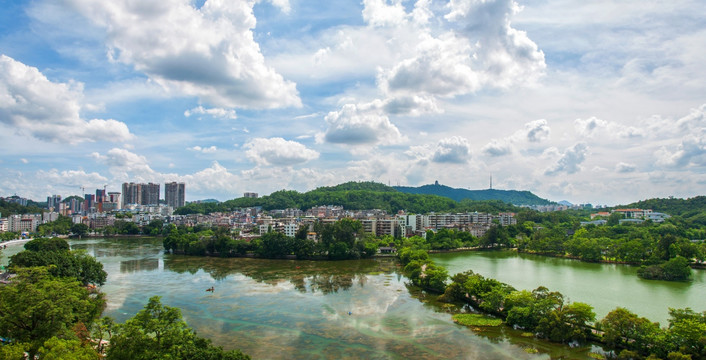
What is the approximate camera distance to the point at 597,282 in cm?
1923

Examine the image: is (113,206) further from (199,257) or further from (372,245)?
(372,245)

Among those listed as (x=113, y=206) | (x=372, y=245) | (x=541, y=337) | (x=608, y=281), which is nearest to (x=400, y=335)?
(x=541, y=337)

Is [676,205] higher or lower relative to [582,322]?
higher

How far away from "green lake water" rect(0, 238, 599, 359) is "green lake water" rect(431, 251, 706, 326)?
15.9ft

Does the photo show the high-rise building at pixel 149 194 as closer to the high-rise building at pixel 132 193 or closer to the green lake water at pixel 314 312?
the high-rise building at pixel 132 193

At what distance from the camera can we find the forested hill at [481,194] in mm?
153125

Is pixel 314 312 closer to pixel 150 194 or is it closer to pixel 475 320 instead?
pixel 475 320

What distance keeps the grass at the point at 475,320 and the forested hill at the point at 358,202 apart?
177 feet

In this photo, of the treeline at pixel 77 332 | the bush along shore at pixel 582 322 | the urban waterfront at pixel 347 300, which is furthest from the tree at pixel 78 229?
the bush along shore at pixel 582 322

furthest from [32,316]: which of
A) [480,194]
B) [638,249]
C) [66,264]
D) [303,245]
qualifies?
[480,194]

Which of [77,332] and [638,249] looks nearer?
[77,332]

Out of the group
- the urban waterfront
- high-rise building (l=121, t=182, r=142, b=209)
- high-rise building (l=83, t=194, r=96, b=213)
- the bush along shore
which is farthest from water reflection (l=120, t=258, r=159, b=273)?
high-rise building (l=121, t=182, r=142, b=209)

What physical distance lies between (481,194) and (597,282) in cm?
14847

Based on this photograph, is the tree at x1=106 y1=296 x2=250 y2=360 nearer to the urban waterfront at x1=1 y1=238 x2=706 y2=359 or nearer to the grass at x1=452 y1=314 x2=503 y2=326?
the urban waterfront at x1=1 y1=238 x2=706 y2=359
